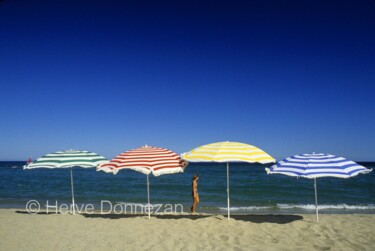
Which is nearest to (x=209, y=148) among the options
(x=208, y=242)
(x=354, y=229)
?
(x=208, y=242)

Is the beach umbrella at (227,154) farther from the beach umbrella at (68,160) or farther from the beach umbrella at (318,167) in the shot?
the beach umbrella at (68,160)

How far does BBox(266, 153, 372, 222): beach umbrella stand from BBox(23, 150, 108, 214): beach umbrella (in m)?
5.12

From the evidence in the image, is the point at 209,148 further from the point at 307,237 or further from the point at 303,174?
the point at 307,237

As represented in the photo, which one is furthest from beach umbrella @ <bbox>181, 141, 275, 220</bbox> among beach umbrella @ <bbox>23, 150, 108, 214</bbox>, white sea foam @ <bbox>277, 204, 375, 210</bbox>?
white sea foam @ <bbox>277, 204, 375, 210</bbox>

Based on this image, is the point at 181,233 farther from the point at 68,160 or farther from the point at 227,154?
the point at 68,160

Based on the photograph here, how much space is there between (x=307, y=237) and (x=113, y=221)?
18.2ft

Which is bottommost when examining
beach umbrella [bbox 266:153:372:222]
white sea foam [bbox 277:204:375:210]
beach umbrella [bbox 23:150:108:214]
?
white sea foam [bbox 277:204:375:210]

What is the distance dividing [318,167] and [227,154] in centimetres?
228

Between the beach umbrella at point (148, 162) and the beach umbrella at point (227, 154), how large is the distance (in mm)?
372

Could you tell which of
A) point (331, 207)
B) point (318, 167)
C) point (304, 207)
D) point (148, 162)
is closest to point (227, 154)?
point (148, 162)

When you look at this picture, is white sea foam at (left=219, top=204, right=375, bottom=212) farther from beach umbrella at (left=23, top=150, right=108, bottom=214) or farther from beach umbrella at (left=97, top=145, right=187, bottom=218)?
beach umbrella at (left=23, top=150, right=108, bottom=214)

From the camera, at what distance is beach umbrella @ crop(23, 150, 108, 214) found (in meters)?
8.94

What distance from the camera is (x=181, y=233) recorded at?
795 centimetres

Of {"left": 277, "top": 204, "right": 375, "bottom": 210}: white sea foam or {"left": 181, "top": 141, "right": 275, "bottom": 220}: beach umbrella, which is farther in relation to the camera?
{"left": 277, "top": 204, "right": 375, "bottom": 210}: white sea foam
